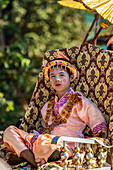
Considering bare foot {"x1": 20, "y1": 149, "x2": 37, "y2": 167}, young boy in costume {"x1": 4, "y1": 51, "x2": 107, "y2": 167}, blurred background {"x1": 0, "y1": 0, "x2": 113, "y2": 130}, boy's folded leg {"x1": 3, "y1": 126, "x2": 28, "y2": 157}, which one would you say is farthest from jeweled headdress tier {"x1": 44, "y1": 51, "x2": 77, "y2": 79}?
blurred background {"x1": 0, "y1": 0, "x2": 113, "y2": 130}

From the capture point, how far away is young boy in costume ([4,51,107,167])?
8.13 feet

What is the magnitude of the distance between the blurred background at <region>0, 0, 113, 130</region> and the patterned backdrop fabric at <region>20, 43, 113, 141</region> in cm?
330

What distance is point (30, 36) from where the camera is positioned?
721cm

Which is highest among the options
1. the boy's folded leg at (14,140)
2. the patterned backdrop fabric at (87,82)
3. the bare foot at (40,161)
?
the patterned backdrop fabric at (87,82)

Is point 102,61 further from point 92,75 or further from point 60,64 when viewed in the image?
point 60,64

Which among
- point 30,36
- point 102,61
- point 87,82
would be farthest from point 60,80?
point 30,36

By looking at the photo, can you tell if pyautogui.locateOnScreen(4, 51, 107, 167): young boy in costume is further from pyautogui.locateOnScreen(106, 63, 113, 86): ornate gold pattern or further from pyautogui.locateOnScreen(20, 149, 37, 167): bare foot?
pyautogui.locateOnScreen(106, 63, 113, 86): ornate gold pattern

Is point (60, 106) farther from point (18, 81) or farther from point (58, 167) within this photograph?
point (18, 81)

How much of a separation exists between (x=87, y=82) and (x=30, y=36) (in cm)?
432

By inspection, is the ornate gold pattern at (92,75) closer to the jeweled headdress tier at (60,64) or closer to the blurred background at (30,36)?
the jeweled headdress tier at (60,64)

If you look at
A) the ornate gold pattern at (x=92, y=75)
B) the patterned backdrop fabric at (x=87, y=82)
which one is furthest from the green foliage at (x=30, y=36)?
the ornate gold pattern at (x=92, y=75)

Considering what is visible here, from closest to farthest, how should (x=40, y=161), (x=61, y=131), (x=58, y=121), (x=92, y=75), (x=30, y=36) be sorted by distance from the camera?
(x=40, y=161)
(x=61, y=131)
(x=58, y=121)
(x=92, y=75)
(x=30, y=36)

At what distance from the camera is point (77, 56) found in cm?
329

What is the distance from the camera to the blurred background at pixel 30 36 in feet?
22.6
